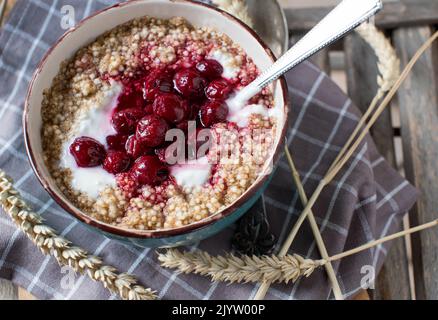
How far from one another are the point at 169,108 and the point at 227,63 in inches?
6.2

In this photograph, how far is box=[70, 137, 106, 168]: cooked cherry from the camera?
43.2 inches

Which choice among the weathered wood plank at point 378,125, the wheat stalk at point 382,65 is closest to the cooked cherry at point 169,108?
the wheat stalk at point 382,65

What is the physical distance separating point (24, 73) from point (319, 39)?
684 millimetres

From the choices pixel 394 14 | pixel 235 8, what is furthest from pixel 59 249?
pixel 394 14

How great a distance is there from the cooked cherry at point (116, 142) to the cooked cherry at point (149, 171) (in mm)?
56

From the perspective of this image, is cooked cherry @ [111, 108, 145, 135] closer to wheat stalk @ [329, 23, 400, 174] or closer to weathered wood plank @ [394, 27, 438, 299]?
wheat stalk @ [329, 23, 400, 174]

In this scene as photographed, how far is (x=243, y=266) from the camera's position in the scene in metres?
1.17

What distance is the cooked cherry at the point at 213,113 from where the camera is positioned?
1.12 metres

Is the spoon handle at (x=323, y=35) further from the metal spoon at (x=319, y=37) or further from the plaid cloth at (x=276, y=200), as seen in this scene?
the plaid cloth at (x=276, y=200)

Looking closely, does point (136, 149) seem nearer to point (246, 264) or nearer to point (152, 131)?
point (152, 131)
